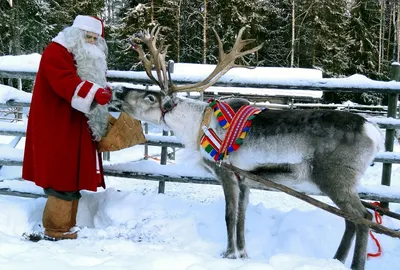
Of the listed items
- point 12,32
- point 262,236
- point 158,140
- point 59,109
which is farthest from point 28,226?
point 12,32

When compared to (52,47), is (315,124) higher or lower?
lower

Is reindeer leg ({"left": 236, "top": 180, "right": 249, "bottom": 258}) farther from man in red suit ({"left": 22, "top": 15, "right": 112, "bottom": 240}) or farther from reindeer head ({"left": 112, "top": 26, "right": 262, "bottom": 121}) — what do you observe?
man in red suit ({"left": 22, "top": 15, "right": 112, "bottom": 240})

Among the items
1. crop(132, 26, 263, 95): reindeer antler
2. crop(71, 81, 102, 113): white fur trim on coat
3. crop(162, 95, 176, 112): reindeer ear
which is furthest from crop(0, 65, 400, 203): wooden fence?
crop(71, 81, 102, 113): white fur trim on coat

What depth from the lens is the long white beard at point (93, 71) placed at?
381 cm

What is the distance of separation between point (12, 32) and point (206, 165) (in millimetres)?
22357

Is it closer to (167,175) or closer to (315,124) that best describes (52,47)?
(167,175)

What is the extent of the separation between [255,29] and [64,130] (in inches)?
915

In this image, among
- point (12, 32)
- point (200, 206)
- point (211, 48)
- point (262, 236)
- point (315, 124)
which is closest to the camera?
point (315, 124)

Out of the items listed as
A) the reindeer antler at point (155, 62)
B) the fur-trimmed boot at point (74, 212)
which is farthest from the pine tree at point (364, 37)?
the fur-trimmed boot at point (74, 212)

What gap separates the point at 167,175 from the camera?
4.60 m

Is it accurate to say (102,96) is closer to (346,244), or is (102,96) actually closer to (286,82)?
(286,82)

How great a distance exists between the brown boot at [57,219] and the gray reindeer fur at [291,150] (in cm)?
105

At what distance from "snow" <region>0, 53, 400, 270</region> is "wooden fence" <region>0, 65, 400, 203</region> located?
6 cm

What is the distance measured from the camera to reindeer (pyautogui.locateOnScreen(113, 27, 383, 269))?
10.7 ft
